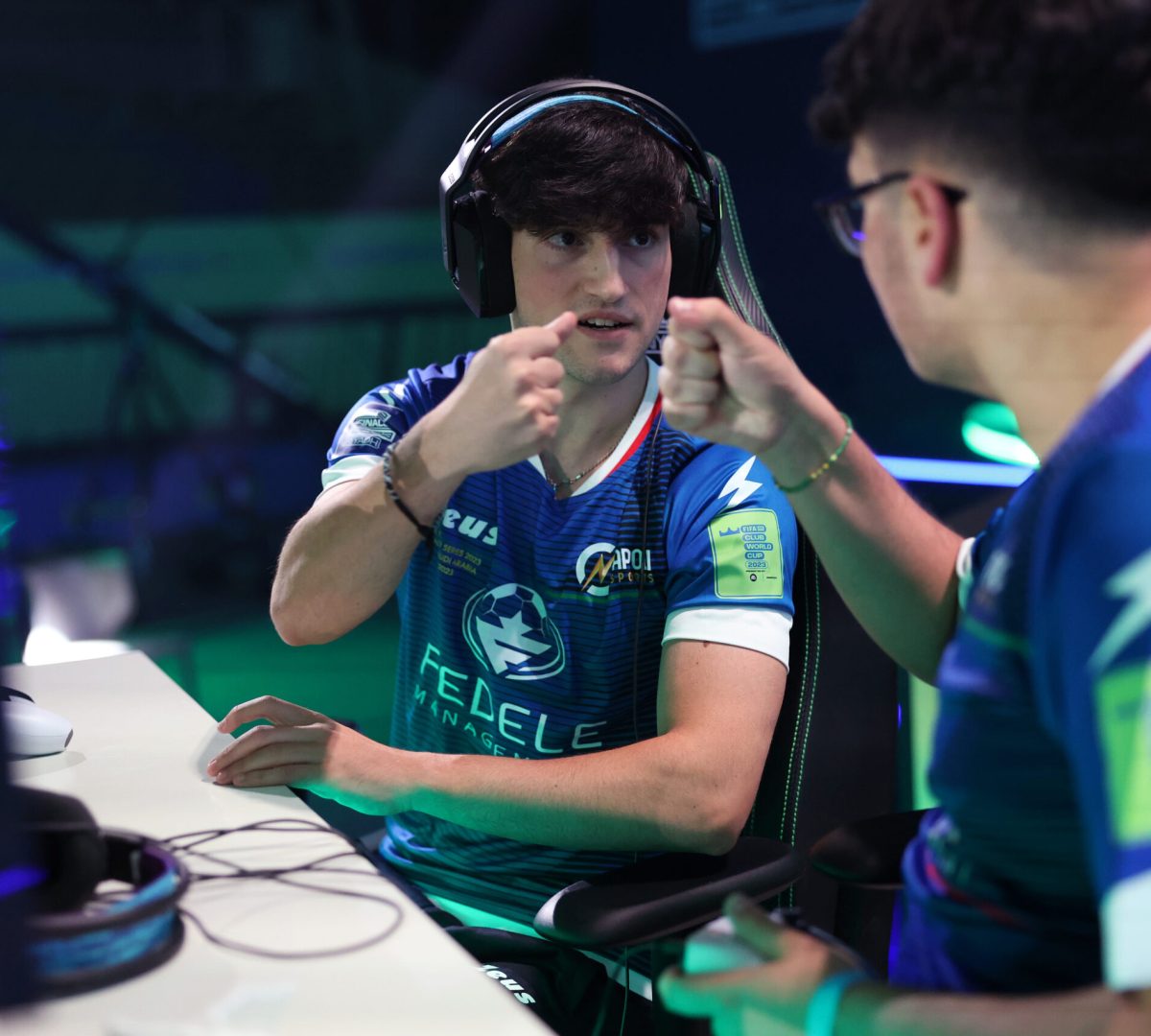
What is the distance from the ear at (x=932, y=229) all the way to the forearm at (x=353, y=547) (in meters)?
0.58

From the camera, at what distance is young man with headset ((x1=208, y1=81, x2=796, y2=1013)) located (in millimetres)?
1230

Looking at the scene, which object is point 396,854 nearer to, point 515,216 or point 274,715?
point 274,715

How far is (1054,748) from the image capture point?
2.42 feet

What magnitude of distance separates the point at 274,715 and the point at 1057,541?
0.88 metres

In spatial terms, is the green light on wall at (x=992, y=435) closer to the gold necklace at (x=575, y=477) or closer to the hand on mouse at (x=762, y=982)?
the gold necklace at (x=575, y=477)

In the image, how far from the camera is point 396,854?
4.97 ft

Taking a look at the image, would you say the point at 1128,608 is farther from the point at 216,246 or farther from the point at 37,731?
the point at 216,246

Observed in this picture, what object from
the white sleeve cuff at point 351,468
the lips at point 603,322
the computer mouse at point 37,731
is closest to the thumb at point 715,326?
the lips at point 603,322

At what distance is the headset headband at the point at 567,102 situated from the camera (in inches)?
55.5

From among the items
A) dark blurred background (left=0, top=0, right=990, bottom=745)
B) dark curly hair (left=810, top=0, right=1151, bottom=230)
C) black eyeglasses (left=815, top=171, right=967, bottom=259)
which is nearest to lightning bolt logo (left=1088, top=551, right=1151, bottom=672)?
dark curly hair (left=810, top=0, right=1151, bottom=230)

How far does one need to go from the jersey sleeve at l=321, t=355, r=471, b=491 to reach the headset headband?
30cm

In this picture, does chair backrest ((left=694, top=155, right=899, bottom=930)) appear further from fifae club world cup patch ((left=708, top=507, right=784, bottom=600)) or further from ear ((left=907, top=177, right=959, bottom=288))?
ear ((left=907, top=177, right=959, bottom=288))

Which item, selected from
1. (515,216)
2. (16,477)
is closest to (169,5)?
(16,477)

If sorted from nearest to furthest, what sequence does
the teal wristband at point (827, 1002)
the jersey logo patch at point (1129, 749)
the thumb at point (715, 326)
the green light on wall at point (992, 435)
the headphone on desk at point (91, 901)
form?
the jersey logo patch at point (1129, 749)
the teal wristband at point (827, 1002)
the headphone on desk at point (91, 901)
the thumb at point (715, 326)
the green light on wall at point (992, 435)
